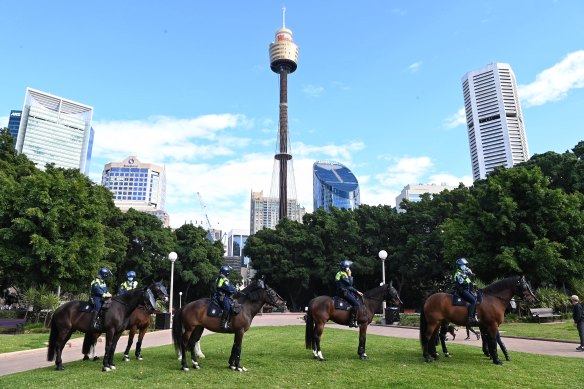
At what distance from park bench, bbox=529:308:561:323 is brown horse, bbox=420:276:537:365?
55.6 ft

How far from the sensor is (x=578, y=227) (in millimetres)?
32562

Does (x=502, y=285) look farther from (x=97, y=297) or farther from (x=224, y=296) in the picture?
(x=97, y=297)

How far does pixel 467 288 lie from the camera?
12.4m

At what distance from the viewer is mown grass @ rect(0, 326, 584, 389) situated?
30.6 feet

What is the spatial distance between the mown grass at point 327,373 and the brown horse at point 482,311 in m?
0.75

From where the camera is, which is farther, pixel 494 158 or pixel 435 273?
pixel 494 158

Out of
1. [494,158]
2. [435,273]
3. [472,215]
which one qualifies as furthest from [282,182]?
[494,158]

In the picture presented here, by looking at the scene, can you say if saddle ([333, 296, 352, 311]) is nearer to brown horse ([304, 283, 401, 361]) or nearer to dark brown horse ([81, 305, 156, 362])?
brown horse ([304, 283, 401, 361])

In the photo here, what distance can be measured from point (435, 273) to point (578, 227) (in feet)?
65.5

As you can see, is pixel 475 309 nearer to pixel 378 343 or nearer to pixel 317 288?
pixel 378 343

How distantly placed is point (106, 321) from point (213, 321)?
3081 millimetres

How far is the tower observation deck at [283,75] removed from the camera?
132 meters

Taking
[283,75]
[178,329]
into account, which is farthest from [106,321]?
[283,75]

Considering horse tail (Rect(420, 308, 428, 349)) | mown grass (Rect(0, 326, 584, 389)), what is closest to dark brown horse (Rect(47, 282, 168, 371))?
mown grass (Rect(0, 326, 584, 389))
